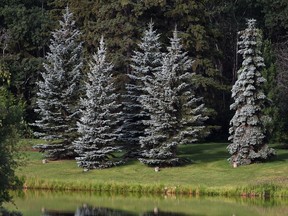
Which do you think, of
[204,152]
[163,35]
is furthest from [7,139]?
[163,35]

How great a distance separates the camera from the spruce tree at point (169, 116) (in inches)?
1784

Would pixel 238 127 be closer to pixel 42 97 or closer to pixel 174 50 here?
pixel 174 50

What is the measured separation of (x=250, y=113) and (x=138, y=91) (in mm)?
8027

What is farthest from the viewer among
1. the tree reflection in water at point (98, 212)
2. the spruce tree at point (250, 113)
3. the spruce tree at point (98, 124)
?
the spruce tree at point (98, 124)

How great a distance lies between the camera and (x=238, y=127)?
45.3 m

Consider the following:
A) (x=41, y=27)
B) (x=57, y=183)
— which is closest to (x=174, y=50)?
(x=57, y=183)

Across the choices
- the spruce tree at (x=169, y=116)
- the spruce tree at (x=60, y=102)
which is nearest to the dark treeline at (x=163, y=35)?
the spruce tree at (x=60, y=102)

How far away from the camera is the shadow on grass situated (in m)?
48.0

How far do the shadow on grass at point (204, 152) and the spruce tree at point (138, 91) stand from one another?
3.49 metres

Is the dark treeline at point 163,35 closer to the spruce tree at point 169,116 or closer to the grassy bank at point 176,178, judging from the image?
the spruce tree at point 169,116

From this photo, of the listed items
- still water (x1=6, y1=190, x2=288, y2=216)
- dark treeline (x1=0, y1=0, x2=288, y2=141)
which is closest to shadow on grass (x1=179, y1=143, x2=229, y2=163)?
dark treeline (x1=0, y1=0, x2=288, y2=141)

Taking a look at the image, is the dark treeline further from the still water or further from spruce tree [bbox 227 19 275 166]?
the still water

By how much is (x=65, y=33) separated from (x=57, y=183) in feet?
44.2

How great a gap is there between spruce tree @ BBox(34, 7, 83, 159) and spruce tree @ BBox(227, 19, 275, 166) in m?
A: 10.6
